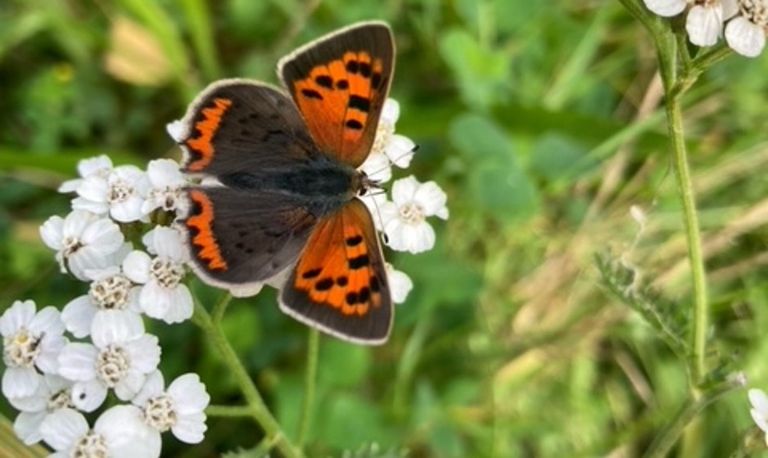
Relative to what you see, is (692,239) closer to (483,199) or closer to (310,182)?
(310,182)

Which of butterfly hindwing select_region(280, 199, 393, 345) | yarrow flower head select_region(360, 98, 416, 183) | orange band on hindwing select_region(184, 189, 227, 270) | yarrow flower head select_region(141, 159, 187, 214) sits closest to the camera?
butterfly hindwing select_region(280, 199, 393, 345)

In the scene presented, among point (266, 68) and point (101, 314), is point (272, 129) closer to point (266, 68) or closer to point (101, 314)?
point (101, 314)

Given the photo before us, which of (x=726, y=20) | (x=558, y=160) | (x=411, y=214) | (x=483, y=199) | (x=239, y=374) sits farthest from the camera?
(x=558, y=160)

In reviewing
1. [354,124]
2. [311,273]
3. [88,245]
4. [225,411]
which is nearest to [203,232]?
[311,273]

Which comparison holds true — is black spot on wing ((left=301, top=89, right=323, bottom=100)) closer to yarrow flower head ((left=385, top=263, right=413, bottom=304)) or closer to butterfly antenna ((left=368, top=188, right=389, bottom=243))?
butterfly antenna ((left=368, top=188, right=389, bottom=243))

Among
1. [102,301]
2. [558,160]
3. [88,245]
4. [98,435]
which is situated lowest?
[98,435]

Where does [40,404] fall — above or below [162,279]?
below

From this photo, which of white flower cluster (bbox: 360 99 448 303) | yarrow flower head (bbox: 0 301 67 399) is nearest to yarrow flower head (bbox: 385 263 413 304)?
white flower cluster (bbox: 360 99 448 303)

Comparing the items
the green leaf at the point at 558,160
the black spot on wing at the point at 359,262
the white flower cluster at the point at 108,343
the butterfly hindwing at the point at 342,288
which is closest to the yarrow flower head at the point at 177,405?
the white flower cluster at the point at 108,343

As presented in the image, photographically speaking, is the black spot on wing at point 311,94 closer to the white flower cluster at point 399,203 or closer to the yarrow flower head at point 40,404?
the white flower cluster at point 399,203
